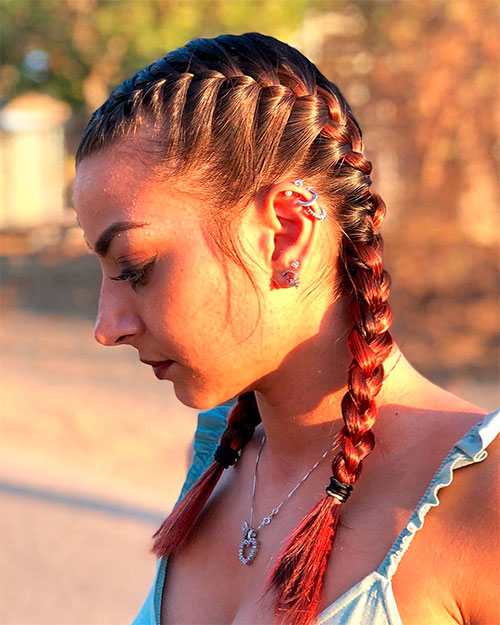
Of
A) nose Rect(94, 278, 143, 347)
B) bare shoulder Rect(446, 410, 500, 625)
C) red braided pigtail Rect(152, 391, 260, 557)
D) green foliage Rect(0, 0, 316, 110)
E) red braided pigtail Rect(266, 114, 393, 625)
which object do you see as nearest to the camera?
bare shoulder Rect(446, 410, 500, 625)

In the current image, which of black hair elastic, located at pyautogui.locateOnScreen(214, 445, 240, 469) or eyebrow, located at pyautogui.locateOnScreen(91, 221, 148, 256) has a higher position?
eyebrow, located at pyautogui.locateOnScreen(91, 221, 148, 256)

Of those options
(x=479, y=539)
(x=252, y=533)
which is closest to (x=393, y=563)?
(x=479, y=539)

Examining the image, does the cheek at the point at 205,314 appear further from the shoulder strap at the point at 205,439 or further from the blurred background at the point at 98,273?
the blurred background at the point at 98,273

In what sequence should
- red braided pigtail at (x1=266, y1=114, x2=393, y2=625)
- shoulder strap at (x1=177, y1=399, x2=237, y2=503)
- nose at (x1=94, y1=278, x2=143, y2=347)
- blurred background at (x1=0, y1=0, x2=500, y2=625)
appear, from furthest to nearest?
blurred background at (x1=0, y1=0, x2=500, y2=625) < shoulder strap at (x1=177, y1=399, x2=237, y2=503) < nose at (x1=94, y1=278, x2=143, y2=347) < red braided pigtail at (x1=266, y1=114, x2=393, y2=625)

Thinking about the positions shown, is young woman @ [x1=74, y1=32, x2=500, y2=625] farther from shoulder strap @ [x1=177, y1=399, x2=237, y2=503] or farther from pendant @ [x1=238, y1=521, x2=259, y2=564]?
shoulder strap @ [x1=177, y1=399, x2=237, y2=503]

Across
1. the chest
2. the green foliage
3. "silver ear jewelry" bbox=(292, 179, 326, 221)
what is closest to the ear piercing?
"silver ear jewelry" bbox=(292, 179, 326, 221)

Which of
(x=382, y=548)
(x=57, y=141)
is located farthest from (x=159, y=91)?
(x=57, y=141)

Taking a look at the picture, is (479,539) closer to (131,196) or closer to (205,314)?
(205,314)

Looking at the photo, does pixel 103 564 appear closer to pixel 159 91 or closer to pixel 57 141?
pixel 159 91

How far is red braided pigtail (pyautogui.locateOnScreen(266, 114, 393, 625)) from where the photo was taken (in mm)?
1364

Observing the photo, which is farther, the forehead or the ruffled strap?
the forehead

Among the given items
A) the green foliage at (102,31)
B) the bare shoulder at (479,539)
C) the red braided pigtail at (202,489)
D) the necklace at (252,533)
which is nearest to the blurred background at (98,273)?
the green foliage at (102,31)

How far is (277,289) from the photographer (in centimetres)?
144

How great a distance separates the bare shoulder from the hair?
0.62ft
